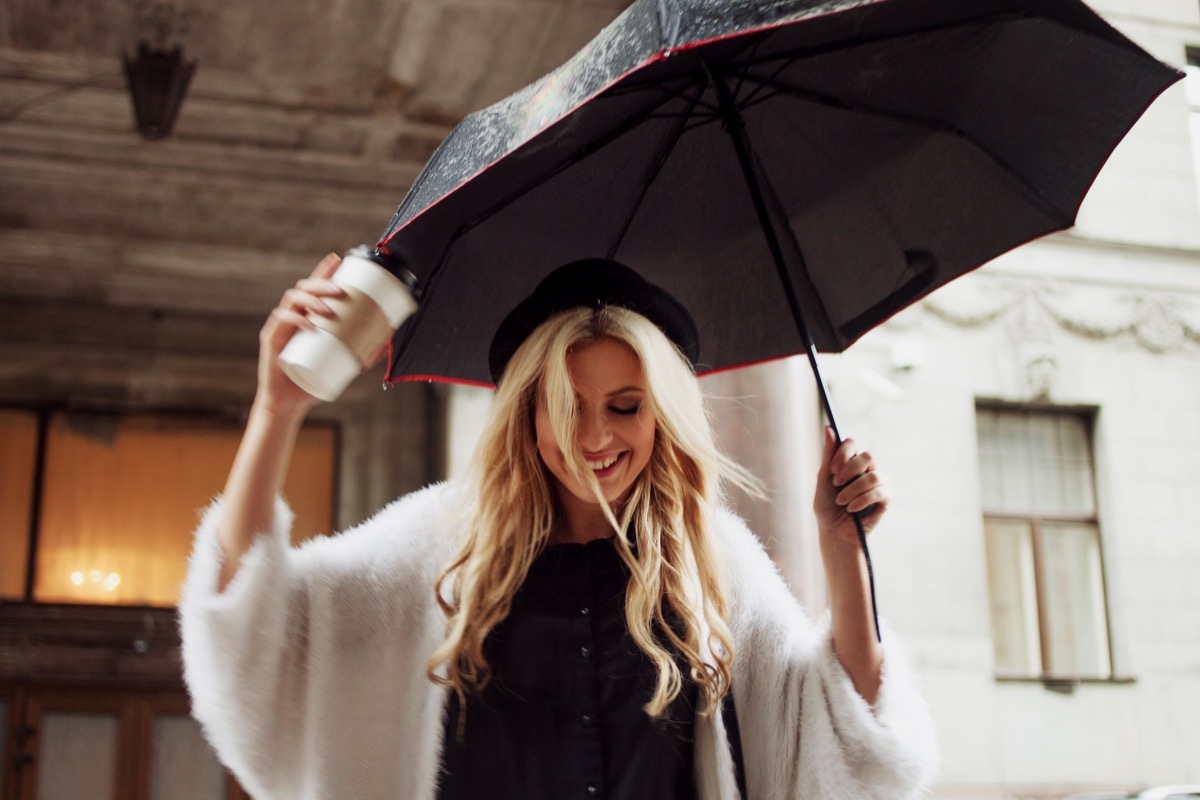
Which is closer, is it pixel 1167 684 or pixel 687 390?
pixel 687 390

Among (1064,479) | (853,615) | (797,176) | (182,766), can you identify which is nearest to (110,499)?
(182,766)

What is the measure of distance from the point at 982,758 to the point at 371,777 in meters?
6.86

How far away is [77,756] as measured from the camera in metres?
8.33

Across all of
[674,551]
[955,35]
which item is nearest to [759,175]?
[955,35]

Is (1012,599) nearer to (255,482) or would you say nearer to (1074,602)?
(1074,602)

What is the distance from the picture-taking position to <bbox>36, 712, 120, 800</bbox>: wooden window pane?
8227mm

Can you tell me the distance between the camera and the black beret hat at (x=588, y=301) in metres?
2.00

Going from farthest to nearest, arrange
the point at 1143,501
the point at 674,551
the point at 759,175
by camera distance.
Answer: the point at 1143,501 → the point at 759,175 → the point at 674,551

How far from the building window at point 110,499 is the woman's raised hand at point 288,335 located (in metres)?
7.60

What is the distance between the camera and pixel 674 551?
1959 millimetres

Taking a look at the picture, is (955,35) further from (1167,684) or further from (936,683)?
(1167,684)

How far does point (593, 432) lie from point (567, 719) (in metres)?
0.39

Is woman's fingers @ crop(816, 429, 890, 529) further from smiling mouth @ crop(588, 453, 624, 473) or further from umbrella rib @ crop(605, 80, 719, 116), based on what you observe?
umbrella rib @ crop(605, 80, 719, 116)

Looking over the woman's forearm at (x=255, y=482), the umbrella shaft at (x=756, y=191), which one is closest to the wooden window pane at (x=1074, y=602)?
the umbrella shaft at (x=756, y=191)
